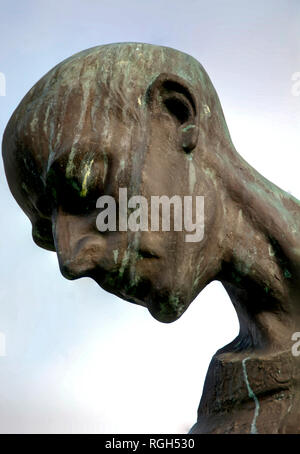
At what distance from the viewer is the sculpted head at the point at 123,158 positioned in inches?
149

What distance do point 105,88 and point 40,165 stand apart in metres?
0.40

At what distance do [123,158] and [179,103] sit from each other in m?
0.34

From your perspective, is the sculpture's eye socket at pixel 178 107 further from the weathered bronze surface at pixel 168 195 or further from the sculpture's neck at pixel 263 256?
the sculpture's neck at pixel 263 256

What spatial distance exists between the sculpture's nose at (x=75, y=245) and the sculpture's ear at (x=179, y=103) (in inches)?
20.3

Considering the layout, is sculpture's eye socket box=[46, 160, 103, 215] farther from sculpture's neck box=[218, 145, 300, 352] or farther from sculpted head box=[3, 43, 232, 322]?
sculpture's neck box=[218, 145, 300, 352]

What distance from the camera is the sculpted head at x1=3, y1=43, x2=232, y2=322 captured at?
12.4 ft

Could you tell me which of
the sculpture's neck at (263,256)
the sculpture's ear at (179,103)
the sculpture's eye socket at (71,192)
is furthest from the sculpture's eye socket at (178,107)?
the sculpture's eye socket at (71,192)

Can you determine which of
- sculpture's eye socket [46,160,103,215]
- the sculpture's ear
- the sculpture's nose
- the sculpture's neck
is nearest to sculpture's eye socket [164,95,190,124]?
the sculpture's ear

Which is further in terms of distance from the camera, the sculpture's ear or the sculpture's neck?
the sculpture's neck

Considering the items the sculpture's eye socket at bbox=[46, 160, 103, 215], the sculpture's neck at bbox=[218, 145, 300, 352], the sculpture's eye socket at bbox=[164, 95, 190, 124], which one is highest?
the sculpture's eye socket at bbox=[164, 95, 190, 124]

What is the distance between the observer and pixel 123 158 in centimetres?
379
